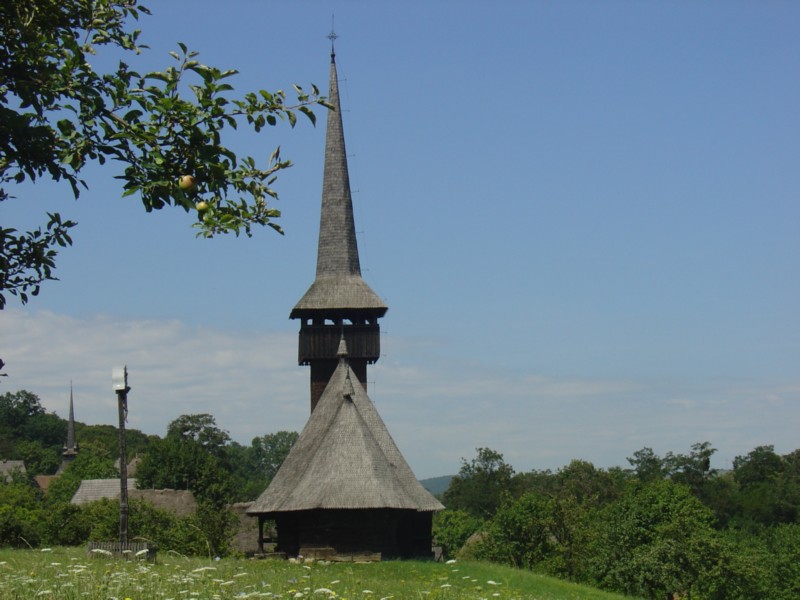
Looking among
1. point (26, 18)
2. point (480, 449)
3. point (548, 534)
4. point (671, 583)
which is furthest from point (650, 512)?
point (480, 449)

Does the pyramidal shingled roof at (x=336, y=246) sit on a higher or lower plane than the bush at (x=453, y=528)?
higher

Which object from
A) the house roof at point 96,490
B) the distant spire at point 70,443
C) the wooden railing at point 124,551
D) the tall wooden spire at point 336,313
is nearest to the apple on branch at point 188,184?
the wooden railing at point 124,551

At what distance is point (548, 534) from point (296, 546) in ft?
54.8

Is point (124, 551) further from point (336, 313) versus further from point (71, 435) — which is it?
point (71, 435)

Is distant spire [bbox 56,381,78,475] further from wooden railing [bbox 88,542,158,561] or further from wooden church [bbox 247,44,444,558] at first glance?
wooden railing [bbox 88,542,158,561]

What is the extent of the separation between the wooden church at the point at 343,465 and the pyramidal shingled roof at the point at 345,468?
0.03m

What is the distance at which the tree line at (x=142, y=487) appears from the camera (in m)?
39.4

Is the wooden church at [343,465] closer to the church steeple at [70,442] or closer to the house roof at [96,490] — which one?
the house roof at [96,490]

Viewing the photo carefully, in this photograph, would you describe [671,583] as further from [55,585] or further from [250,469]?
[250,469]

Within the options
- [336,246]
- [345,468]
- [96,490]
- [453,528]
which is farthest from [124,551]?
[453,528]

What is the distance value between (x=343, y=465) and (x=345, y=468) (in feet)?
0.49

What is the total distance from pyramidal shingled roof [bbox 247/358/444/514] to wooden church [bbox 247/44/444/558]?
0.11ft

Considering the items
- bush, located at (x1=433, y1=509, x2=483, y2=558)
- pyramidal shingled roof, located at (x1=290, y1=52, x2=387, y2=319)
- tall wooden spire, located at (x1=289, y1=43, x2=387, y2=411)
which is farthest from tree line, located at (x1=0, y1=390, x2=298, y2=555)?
bush, located at (x1=433, y1=509, x2=483, y2=558)

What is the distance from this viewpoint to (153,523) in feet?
147
